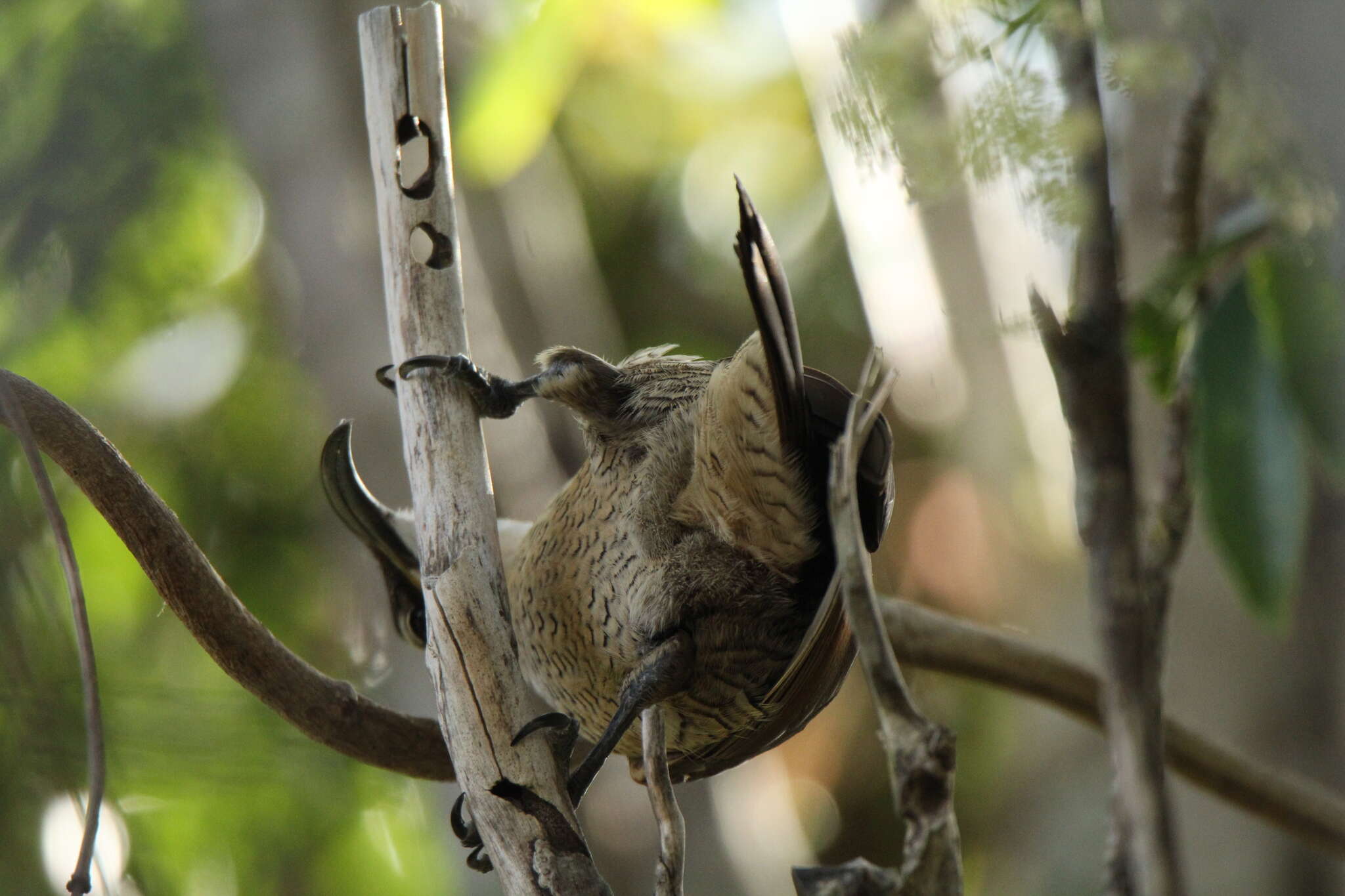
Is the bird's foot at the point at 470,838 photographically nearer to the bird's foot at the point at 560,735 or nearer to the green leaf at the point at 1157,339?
the bird's foot at the point at 560,735

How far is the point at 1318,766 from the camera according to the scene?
2.30 meters

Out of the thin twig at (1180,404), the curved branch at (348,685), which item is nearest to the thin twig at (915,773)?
the thin twig at (1180,404)

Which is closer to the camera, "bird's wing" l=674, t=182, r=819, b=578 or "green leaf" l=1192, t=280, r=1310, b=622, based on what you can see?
"bird's wing" l=674, t=182, r=819, b=578

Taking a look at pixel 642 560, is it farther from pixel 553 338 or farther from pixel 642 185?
pixel 642 185

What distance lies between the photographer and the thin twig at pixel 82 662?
648mm

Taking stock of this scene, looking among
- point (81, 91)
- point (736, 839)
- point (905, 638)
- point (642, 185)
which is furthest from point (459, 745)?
point (642, 185)

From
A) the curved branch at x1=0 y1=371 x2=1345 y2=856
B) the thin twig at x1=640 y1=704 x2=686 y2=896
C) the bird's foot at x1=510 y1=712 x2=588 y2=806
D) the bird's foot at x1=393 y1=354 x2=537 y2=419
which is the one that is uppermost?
the bird's foot at x1=393 y1=354 x2=537 y2=419

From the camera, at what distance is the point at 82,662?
2.31ft

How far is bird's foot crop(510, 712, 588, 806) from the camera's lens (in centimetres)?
87

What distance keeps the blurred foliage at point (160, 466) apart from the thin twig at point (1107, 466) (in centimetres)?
76

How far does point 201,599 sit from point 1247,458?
0.96 metres

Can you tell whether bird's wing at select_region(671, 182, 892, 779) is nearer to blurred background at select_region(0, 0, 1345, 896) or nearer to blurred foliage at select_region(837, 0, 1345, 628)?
blurred foliage at select_region(837, 0, 1345, 628)

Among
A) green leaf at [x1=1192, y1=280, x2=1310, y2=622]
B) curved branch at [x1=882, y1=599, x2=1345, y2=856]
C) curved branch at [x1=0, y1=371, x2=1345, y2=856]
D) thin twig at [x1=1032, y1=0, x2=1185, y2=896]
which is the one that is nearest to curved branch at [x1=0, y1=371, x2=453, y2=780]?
curved branch at [x1=0, y1=371, x2=1345, y2=856]

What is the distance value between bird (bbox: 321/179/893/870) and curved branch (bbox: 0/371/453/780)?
16cm
